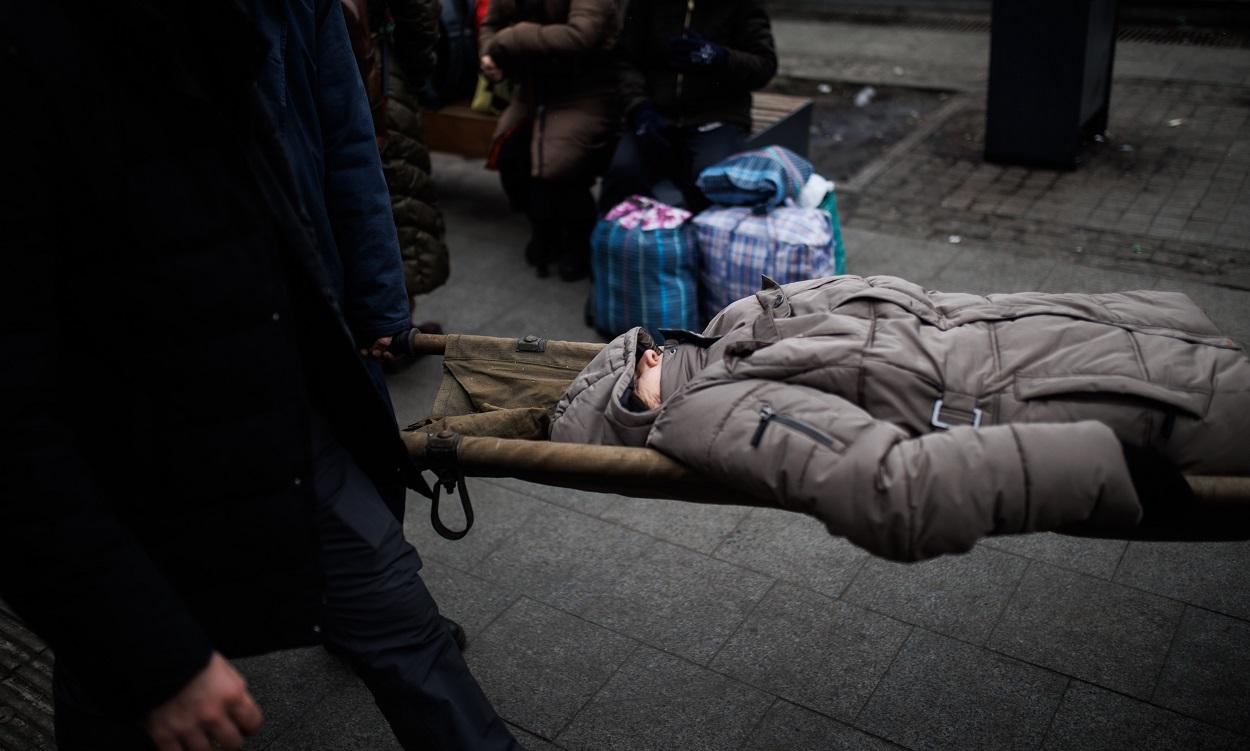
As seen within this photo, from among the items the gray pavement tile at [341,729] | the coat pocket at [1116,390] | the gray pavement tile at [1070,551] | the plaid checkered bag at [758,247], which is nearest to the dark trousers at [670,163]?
the plaid checkered bag at [758,247]

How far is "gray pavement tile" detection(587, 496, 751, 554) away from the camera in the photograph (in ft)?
12.2

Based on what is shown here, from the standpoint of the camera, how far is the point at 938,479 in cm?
196

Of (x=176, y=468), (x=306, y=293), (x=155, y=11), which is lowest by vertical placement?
(x=176, y=468)

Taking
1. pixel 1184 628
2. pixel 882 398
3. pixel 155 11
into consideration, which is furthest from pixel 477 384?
pixel 1184 628

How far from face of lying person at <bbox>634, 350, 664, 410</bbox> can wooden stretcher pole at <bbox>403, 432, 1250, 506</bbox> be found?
12.2 inches

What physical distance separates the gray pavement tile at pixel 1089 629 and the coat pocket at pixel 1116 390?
1137mm

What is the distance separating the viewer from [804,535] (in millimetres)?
3684

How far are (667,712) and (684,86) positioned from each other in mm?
3275

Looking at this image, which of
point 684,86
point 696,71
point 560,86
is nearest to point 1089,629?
point 696,71

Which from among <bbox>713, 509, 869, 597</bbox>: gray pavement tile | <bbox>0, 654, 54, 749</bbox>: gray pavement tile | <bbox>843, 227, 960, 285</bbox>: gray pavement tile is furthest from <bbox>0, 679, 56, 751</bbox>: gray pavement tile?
<bbox>843, 227, 960, 285</bbox>: gray pavement tile

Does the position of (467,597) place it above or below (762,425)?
below

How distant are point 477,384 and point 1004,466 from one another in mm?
1472

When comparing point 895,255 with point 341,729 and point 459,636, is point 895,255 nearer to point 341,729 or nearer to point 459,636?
point 459,636

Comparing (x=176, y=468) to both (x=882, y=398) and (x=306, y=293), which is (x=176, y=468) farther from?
(x=882, y=398)
